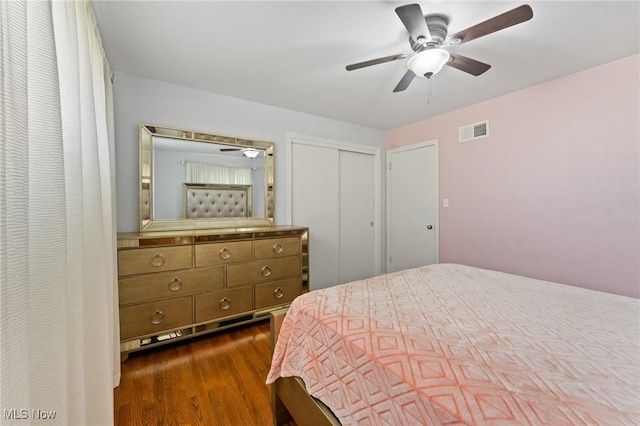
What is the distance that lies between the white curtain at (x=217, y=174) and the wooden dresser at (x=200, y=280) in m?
0.63

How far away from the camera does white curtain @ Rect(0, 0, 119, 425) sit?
540 millimetres

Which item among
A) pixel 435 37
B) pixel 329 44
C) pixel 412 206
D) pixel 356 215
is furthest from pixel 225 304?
pixel 412 206

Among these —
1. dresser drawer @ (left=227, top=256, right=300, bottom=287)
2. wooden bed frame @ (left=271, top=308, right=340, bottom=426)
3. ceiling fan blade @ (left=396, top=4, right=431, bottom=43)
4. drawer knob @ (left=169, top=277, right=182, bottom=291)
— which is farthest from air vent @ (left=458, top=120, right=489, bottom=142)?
drawer knob @ (left=169, top=277, right=182, bottom=291)

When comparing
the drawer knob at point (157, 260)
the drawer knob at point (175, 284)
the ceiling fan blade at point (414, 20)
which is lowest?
the drawer knob at point (175, 284)

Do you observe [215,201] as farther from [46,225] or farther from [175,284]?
[46,225]

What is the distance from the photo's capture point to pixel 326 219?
3453 mm

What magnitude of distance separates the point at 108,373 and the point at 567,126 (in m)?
3.67

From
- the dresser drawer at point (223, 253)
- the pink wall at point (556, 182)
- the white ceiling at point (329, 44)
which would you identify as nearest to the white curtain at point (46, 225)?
the white ceiling at point (329, 44)

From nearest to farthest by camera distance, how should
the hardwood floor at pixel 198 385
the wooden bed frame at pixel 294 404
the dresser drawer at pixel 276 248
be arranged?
the wooden bed frame at pixel 294 404, the hardwood floor at pixel 198 385, the dresser drawer at pixel 276 248

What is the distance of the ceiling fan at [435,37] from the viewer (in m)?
1.28

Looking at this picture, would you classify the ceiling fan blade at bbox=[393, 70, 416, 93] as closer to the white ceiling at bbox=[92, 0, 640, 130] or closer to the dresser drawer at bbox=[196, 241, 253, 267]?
the white ceiling at bbox=[92, 0, 640, 130]

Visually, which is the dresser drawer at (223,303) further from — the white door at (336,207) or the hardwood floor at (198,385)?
the white door at (336,207)

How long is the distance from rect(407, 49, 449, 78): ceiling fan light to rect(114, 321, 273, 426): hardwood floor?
2264mm

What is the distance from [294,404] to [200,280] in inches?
53.9
